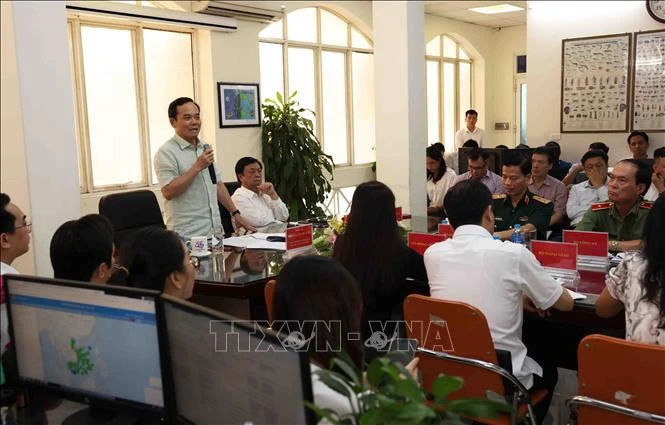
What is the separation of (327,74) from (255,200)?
13.7ft

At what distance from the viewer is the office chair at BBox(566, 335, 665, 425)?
1.64 m

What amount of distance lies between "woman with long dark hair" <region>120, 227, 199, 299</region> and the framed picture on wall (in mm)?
4693

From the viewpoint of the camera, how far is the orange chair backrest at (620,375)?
1.64 m

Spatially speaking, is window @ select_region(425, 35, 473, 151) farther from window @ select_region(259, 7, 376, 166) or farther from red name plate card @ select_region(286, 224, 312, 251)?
red name plate card @ select_region(286, 224, 312, 251)

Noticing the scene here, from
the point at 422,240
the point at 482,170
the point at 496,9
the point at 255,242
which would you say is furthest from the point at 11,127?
the point at 496,9

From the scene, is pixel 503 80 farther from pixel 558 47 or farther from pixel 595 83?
pixel 595 83

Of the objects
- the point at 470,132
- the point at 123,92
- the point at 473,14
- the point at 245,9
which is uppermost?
the point at 473,14

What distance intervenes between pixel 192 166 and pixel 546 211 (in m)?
2.14

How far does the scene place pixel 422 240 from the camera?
9.84 feet

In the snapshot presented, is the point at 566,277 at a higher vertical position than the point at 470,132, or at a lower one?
lower

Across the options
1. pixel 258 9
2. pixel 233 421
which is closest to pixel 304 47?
pixel 258 9

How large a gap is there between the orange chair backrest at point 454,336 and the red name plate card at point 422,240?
0.83 metres

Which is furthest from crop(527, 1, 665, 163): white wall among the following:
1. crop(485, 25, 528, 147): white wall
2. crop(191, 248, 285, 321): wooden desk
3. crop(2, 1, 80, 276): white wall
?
crop(2, 1, 80, 276): white wall

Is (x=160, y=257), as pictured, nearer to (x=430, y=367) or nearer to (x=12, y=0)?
(x=430, y=367)
